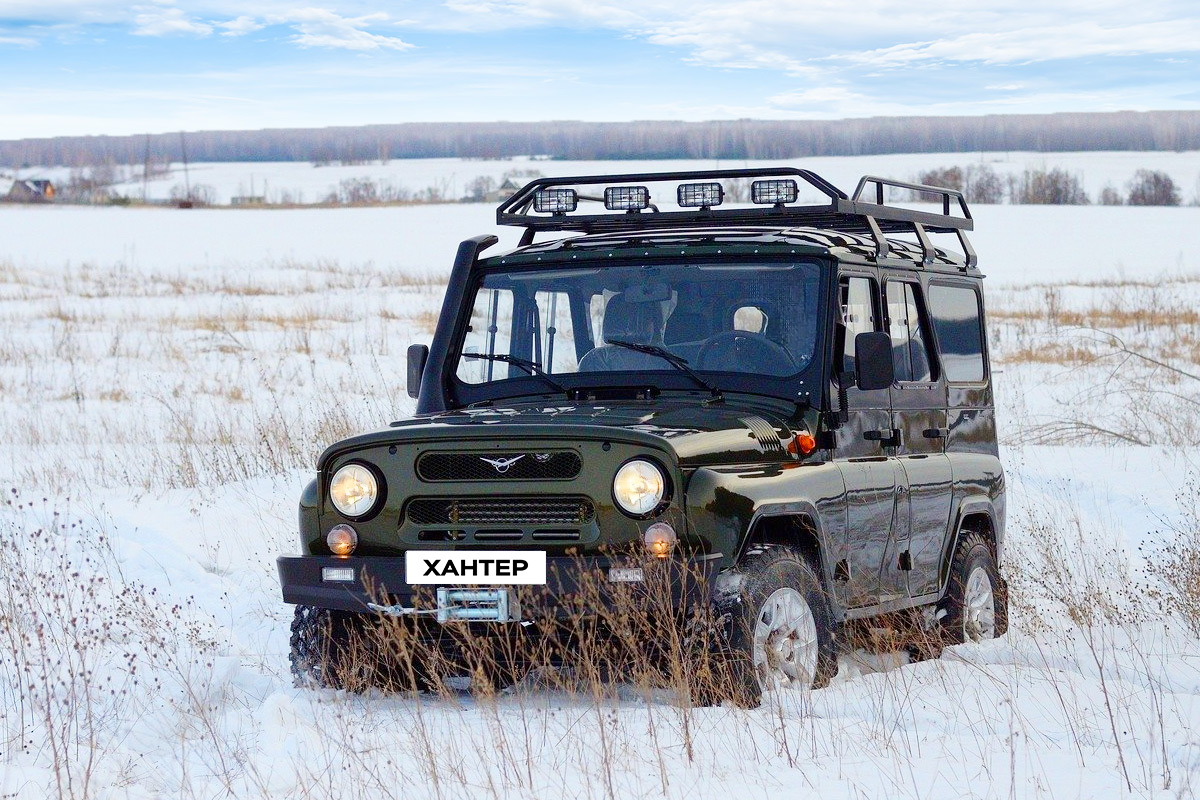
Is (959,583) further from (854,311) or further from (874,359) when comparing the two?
(874,359)

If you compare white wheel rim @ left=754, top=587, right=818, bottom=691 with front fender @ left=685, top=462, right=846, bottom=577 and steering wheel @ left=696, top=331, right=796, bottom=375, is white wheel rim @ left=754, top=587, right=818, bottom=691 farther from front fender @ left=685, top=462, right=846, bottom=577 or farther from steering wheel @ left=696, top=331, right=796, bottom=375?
steering wheel @ left=696, top=331, right=796, bottom=375

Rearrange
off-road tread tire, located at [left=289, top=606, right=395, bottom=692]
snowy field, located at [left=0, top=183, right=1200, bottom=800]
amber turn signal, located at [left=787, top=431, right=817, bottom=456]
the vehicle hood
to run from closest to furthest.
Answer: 1. snowy field, located at [left=0, top=183, right=1200, bottom=800]
2. the vehicle hood
3. off-road tread tire, located at [left=289, top=606, right=395, bottom=692]
4. amber turn signal, located at [left=787, top=431, right=817, bottom=456]

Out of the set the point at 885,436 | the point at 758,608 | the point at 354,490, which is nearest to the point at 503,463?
the point at 354,490

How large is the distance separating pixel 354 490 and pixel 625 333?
4.89 feet

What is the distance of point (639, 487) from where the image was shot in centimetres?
546

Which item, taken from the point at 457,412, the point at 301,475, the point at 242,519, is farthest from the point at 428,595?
the point at 301,475

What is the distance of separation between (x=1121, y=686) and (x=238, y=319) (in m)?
24.5

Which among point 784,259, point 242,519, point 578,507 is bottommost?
point 242,519

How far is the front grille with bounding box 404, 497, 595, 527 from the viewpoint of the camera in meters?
5.58

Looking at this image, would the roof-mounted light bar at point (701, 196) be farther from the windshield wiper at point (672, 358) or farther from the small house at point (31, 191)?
the small house at point (31, 191)

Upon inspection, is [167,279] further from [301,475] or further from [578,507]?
[578,507]

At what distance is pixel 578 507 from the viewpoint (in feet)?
18.3

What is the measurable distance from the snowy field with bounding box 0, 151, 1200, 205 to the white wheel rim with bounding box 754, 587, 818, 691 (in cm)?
6944

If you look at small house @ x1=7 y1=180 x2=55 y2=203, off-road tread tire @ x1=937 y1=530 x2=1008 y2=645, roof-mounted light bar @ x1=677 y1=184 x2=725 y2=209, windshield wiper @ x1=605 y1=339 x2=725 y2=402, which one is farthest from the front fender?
small house @ x1=7 y1=180 x2=55 y2=203
